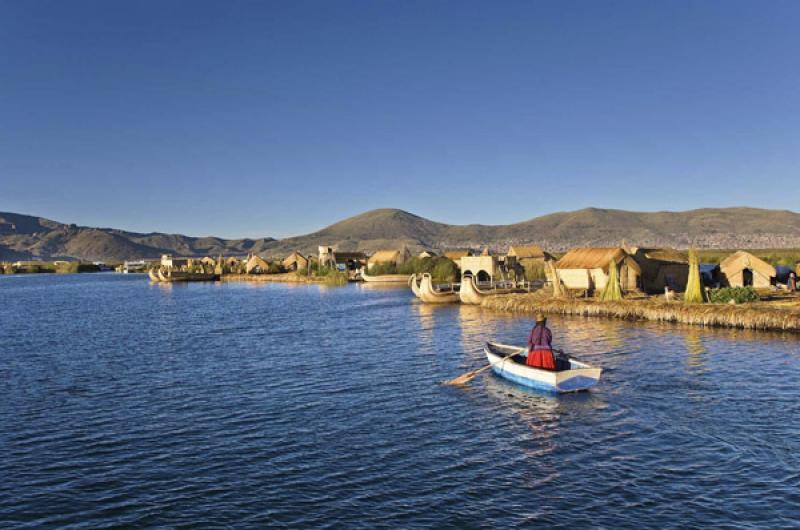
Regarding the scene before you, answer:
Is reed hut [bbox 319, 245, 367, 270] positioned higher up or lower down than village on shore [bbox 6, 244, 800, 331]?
higher up

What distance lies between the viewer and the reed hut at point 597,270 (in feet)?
171

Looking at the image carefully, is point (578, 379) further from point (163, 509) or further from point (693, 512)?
point (163, 509)

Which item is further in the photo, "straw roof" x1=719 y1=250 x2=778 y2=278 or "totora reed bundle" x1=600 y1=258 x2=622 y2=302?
"straw roof" x1=719 y1=250 x2=778 y2=278

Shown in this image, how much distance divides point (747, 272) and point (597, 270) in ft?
38.2

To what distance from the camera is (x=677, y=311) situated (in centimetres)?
4056

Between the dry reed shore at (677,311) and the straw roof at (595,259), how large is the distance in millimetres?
4176

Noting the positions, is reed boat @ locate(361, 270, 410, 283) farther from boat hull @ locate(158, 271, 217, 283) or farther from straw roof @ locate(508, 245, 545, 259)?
boat hull @ locate(158, 271, 217, 283)

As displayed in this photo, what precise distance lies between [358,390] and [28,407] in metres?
A: 11.3

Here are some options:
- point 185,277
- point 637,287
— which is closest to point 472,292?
point 637,287

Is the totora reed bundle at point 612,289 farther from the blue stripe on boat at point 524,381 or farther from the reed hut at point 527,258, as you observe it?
the reed hut at point 527,258

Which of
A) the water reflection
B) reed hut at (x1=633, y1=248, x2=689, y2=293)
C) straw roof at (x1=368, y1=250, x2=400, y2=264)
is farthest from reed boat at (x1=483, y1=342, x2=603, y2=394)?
straw roof at (x1=368, y1=250, x2=400, y2=264)

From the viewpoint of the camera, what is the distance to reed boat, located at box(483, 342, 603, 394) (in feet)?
73.5

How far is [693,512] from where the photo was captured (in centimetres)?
1265

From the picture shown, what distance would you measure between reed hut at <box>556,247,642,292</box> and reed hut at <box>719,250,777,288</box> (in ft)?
22.7
